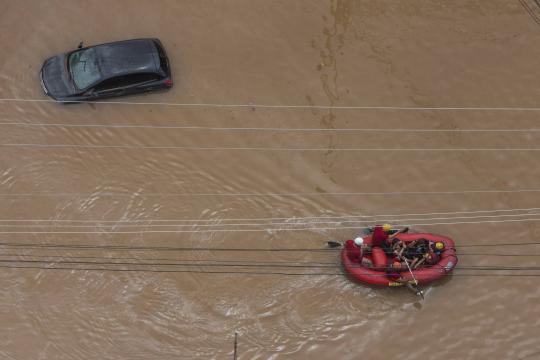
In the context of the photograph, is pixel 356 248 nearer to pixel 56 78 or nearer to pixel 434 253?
pixel 434 253

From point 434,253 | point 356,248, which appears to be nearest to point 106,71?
point 356,248

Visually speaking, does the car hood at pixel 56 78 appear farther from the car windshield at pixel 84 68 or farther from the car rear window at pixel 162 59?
the car rear window at pixel 162 59

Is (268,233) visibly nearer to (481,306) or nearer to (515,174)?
(481,306)

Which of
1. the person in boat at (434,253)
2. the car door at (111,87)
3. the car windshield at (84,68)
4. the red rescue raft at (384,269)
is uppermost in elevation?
the car windshield at (84,68)

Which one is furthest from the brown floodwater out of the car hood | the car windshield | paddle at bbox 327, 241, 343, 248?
the car windshield

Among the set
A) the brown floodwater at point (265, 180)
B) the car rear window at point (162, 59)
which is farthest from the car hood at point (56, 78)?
the car rear window at point (162, 59)

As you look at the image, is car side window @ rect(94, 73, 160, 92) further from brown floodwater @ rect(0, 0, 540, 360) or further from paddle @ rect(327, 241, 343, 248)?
paddle @ rect(327, 241, 343, 248)

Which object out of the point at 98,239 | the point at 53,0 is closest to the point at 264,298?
the point at 98,239
